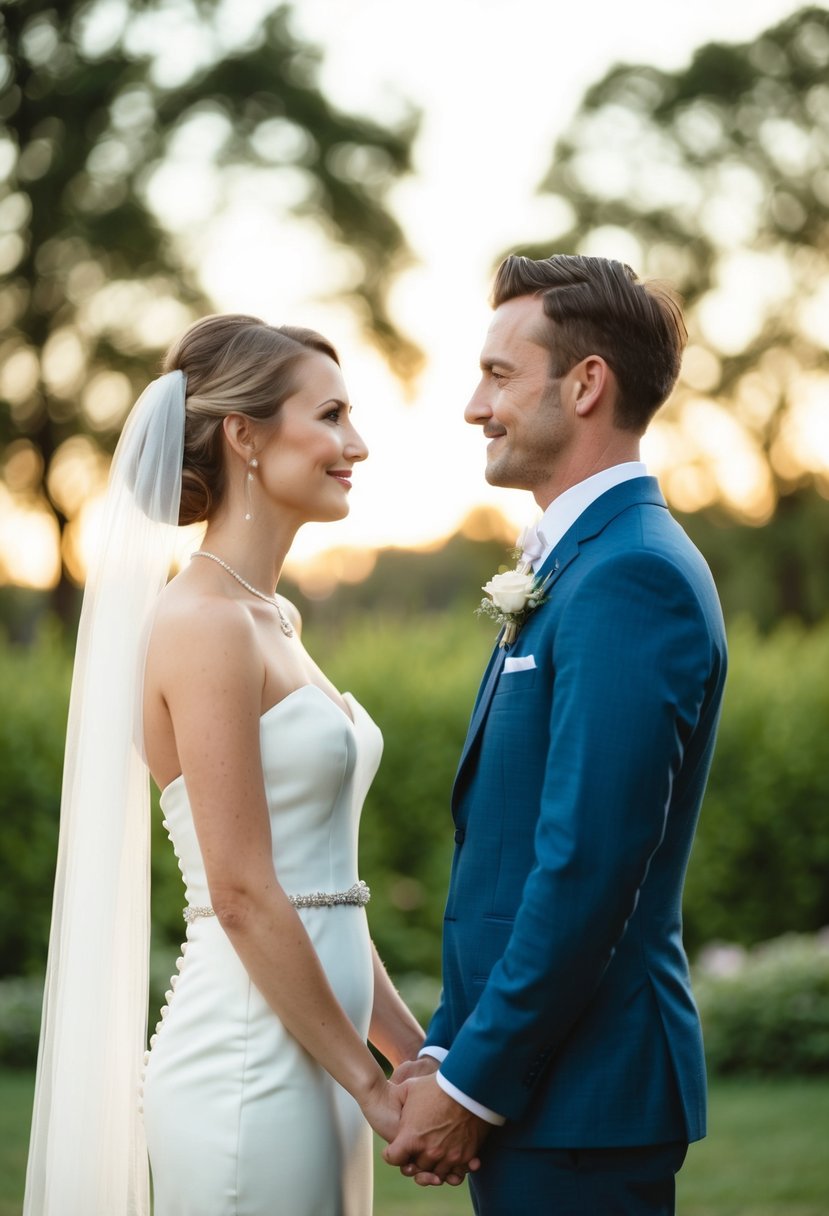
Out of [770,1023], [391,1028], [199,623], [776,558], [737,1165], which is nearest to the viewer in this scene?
[199,623]

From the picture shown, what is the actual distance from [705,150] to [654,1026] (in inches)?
946

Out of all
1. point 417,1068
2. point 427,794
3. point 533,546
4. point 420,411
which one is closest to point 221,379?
point 533,546

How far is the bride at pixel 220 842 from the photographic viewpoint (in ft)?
9.99

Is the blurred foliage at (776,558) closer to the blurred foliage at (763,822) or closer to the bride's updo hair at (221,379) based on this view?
the blurred foliage at (763,822)

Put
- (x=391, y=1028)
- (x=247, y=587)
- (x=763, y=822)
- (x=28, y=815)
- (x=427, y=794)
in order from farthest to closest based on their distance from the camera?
(x=763, y=822)
(x=427, y=794)
(x=28, y=815)
(x=391, y=1028)
(x=247, y=587)

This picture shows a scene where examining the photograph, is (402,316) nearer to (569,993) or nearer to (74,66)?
(74,66)

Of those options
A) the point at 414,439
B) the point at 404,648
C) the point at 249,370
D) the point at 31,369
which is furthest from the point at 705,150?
the point at 249,370

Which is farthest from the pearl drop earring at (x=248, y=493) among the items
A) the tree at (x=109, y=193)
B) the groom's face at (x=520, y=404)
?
the tree at (x=109, y=193)

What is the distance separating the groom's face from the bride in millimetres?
416

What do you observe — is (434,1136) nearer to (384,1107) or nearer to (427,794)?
(384,1107)

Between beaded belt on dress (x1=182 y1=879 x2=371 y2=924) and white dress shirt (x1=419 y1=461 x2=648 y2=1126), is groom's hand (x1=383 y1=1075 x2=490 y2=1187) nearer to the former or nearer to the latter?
white dress shirt (x1=419 y1=461 x2=648 y2=1126)

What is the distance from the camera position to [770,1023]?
27.8ft

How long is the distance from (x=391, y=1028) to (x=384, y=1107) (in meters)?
0.65

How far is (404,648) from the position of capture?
431 inches
